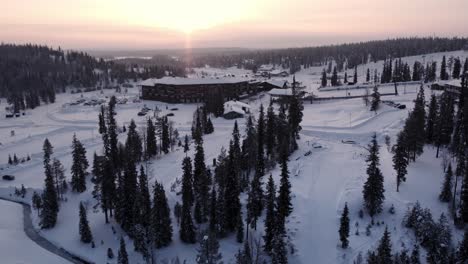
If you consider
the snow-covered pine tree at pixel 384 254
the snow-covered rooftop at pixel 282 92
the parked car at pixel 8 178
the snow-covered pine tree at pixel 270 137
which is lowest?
the parked car at pixel 8 178

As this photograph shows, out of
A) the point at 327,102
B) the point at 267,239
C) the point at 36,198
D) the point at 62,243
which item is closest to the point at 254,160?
the point at 267,239

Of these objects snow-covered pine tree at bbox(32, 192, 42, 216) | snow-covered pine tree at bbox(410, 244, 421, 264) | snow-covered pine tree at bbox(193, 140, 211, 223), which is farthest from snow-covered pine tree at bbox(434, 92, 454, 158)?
snow-covered pine tree at bbox(32, 192, 42, 216)

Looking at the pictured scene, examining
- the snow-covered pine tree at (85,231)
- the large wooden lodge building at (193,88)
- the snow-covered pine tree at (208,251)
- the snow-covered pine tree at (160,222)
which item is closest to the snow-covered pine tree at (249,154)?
the snow-covered pine tree at (160,222)

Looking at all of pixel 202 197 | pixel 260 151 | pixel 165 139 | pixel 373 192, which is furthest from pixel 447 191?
pixel 165 139

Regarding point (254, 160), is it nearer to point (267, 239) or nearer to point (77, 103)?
point (267, 239)

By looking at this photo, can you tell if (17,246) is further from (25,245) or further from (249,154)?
(249,154)

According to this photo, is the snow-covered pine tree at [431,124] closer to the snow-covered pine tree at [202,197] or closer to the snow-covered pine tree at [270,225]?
the snow-covered pine tree at [270,225]
